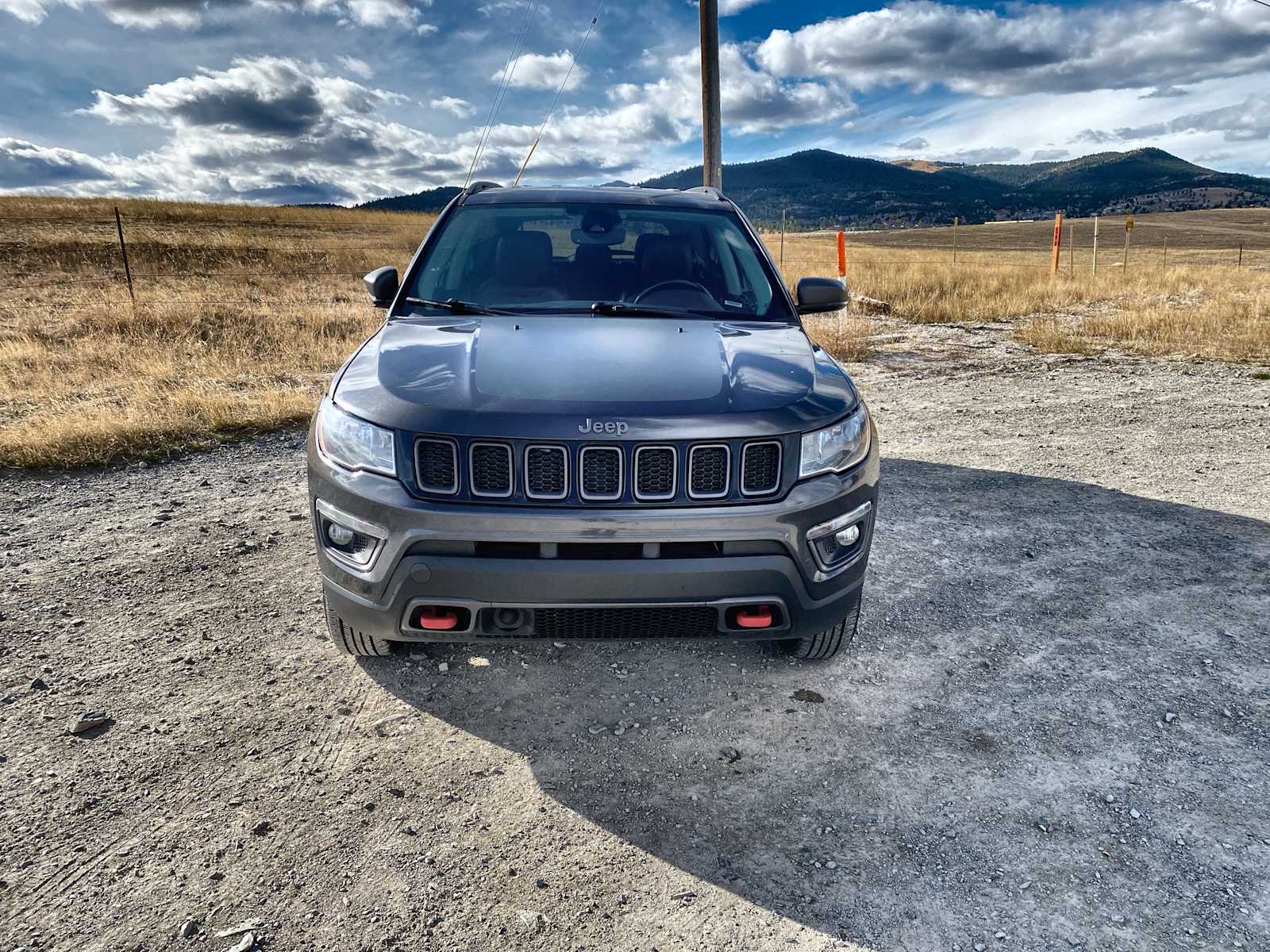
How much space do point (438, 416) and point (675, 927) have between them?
1.50 m

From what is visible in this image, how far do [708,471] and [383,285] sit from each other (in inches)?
86.9

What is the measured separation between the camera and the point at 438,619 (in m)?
2.47

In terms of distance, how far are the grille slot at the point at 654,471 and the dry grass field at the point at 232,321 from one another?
4.86m

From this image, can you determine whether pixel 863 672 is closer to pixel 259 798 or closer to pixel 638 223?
pixel 259 798

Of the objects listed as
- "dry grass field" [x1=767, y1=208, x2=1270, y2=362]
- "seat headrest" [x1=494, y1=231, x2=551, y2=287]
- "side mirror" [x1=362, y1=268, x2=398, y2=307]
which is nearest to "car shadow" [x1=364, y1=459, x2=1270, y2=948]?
"seat headrest" [x1=494, y1=231, x2=551, y2=287]

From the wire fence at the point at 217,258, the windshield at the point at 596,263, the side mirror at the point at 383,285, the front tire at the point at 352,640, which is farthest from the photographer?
the wire fence at the point at 217,258

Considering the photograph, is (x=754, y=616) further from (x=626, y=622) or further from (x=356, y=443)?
(x=356, y=443)

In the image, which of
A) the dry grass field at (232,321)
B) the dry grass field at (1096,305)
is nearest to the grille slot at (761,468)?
the dry grass field at (232,321)

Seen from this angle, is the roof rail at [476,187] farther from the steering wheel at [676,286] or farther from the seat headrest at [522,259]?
the steering wheel at [676,286]

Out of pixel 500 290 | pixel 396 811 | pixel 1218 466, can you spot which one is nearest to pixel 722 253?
pixel 500 290

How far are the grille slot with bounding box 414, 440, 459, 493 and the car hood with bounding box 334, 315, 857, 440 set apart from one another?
6 centimetres

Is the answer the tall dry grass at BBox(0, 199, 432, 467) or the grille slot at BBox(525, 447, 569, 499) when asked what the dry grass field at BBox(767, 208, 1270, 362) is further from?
the grille slot at BBox(525, 447, 569, 499)

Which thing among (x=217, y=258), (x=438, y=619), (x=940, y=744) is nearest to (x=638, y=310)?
(x=438, y=619)

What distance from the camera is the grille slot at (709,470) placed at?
2420 mm
